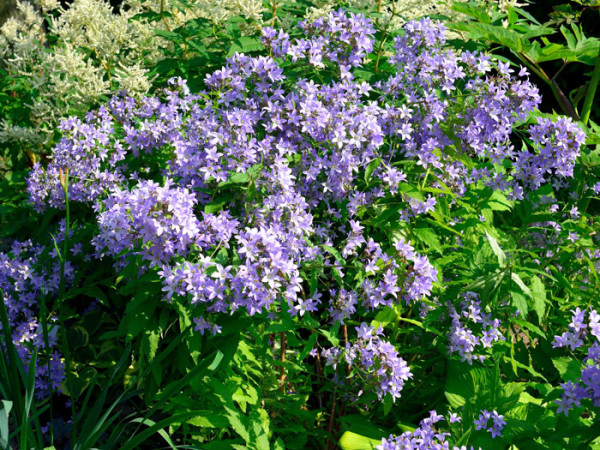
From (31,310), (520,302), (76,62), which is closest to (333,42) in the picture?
(520,302)

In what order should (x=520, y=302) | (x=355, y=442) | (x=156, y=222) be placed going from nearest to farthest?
(x=156, y=222)
(x=520, y=302)
(x=355, y=442)

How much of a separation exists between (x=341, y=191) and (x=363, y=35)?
74 cm

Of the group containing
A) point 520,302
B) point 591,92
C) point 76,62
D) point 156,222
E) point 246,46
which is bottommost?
point 520,302

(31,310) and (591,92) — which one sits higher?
(31,310)

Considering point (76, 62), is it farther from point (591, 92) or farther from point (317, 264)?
point (591, 92)

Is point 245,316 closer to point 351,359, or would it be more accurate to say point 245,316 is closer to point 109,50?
point 351,359

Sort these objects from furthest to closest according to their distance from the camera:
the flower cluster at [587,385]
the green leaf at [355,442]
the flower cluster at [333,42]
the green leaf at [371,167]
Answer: the flower cluster at [333,42]
the green leaf at [371,167]
the green leaf at [355,442]
the flower cluster at [587,385]

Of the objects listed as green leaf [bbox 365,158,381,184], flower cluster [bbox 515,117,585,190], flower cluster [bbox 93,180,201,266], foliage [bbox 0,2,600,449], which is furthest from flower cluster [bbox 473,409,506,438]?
flower cluster [bbox 93,180,201,266]

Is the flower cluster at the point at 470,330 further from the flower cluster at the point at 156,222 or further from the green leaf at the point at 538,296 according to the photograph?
the flower cluster at the point at 156,222

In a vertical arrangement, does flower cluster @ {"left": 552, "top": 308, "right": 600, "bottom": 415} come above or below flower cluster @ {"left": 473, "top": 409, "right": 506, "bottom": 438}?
above

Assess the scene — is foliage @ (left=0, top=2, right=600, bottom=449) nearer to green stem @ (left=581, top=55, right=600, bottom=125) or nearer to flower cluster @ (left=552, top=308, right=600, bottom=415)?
flower cluster @ (left=552, top=308, right=600, bottom=415)

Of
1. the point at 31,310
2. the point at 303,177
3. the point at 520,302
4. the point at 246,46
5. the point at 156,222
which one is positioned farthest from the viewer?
the point at 246,46

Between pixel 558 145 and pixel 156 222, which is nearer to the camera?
pixel 156 222

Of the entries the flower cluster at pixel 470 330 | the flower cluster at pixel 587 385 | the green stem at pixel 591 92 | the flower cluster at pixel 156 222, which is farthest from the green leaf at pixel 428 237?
the green stem at pixel 591 92
